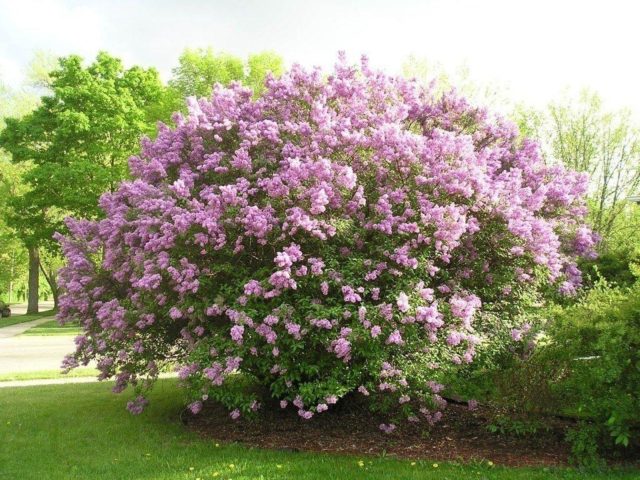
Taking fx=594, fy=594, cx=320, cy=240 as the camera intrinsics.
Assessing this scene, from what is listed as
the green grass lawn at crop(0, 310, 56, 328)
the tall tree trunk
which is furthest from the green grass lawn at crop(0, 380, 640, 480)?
the tall tree trunk

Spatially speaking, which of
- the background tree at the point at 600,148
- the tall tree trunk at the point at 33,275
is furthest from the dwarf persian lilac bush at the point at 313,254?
the tall tree trunk at the point at 33,275

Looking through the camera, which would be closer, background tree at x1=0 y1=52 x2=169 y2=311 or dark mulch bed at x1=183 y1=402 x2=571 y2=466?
dark mulch bed at x1=183 y1=402 x2=571 y2=466

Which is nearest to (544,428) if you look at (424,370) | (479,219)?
(424,370)

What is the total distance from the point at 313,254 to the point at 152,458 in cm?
289

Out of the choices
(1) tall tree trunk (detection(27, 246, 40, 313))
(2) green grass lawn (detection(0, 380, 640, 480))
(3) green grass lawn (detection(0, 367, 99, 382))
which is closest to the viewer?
(2) green grass lawn (detection(0, 380, 640, 480))

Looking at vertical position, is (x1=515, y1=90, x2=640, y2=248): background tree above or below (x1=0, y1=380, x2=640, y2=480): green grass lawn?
above

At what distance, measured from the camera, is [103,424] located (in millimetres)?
8406

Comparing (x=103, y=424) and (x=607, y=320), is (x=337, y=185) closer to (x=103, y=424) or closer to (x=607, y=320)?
(x=607, y=320)

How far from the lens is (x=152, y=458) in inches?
259

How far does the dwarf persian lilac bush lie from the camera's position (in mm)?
6363

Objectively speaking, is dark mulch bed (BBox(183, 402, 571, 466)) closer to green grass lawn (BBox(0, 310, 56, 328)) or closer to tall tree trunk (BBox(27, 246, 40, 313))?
green grass lawn (BBox(0, 310, 56, 328))

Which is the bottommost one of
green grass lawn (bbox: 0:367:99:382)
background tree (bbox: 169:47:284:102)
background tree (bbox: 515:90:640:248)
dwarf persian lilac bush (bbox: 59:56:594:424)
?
green grass lawn (bbox: 0:367:99:382)

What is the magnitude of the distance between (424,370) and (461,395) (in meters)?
0.76

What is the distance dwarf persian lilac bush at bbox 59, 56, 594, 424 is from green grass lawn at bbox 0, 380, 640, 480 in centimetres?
58
